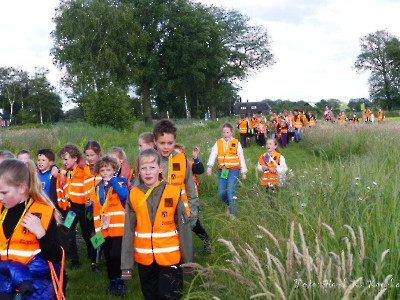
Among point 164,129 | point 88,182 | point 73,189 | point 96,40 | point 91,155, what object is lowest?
point 73,189

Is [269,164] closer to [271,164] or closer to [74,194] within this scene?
[271,164]

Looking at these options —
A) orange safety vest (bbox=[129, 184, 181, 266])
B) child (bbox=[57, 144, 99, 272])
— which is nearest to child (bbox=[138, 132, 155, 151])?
child (bbox=[57, 144, 99, 272])

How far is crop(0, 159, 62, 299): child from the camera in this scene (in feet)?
10.1

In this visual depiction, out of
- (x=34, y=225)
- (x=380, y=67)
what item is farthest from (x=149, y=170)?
(x=380, y=67)

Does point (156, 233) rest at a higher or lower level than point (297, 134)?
higher

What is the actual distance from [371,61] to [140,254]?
86.4 metres

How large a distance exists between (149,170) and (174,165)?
4.01ft

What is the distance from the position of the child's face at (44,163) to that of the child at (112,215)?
147 centimetres

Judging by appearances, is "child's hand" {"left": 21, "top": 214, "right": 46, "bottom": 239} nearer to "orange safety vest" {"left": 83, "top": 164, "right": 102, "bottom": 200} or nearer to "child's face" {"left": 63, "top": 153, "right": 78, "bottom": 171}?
"orange safety vest" {"left": 83, "top": 164, "right": 102, "bottom": 200}

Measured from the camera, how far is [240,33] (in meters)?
65.0

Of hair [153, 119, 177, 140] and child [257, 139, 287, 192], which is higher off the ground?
hair [153, 119, 177, 140]

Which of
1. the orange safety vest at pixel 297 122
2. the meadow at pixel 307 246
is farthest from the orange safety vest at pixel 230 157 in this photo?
the orange safety vest at pixel 297 122

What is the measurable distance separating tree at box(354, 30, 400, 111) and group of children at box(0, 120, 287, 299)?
82244mm

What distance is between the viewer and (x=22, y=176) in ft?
10.3
